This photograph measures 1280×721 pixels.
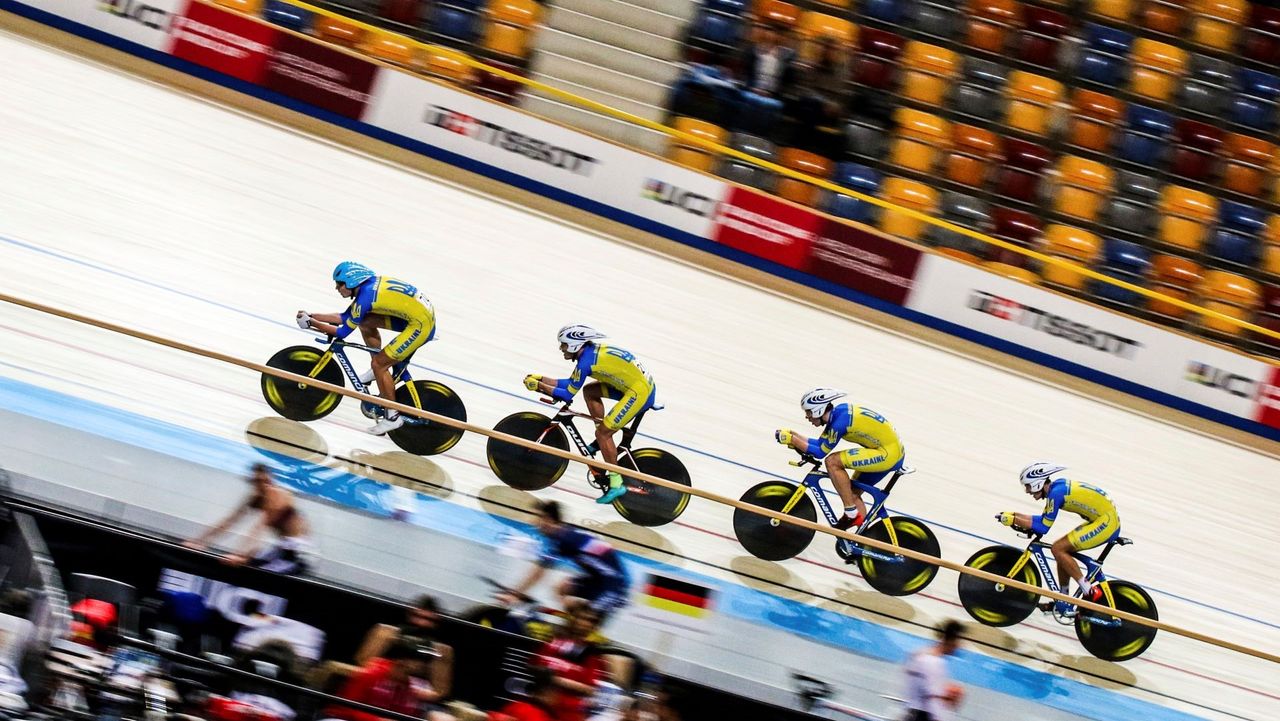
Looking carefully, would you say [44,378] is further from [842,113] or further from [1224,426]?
[1224,426]

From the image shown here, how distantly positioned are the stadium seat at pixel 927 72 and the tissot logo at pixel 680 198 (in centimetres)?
250

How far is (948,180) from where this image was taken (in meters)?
12.3

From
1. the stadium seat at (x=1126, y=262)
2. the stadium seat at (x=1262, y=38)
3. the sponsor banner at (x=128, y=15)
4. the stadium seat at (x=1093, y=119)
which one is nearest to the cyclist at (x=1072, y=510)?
the stadium seat at (x=1126, y=262)

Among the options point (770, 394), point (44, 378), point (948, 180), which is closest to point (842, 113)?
point (948, 180)

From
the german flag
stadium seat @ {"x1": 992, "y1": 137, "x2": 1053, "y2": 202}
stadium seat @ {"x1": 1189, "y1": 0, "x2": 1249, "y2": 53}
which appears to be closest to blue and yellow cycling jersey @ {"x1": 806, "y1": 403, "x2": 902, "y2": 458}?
the german flag

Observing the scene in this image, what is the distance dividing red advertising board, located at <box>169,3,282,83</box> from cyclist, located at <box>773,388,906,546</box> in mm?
5725

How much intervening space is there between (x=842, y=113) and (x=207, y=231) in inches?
218

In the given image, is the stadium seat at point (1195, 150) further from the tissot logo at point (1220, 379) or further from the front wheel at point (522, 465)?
the front wheel at point (522, 465)

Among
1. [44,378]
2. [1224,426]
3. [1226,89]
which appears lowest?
[44,378]

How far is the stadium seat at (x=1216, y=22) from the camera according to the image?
1362 cm

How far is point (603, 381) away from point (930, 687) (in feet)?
8.87

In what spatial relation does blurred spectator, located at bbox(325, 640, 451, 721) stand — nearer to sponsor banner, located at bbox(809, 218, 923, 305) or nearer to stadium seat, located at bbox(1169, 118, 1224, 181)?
sponsor banner, located at bbox(809, 218, 923, 305)

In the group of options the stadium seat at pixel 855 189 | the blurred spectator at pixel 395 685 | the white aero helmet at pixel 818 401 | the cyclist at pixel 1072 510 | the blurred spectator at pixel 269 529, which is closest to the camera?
the blurred spectator at pixel 395 685

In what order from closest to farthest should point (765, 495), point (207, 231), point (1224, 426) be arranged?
point (765, 495), point (207, 231), point (1224, 426)
